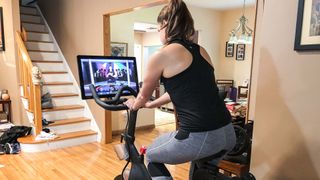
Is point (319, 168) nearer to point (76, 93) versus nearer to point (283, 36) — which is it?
point (283, 36)

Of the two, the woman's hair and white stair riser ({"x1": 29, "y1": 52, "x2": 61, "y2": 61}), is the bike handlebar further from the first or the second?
white stair riser ({"x1": 29, "y1": 52, "x2": 61, "y2": 61})

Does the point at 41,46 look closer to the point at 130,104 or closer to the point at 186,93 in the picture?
the point at 130,104

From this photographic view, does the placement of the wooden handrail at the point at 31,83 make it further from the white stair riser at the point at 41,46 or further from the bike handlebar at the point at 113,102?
the bike handlebar at the point at 113,102

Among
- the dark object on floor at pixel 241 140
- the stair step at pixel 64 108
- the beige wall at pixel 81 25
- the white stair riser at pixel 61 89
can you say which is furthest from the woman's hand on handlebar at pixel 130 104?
Result: the white stair riser at pixel 61 89

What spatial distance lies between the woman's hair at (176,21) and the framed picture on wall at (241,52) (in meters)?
5.17

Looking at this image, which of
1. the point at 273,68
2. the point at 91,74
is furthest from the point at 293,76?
the point at 91,74

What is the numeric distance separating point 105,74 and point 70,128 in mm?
2659

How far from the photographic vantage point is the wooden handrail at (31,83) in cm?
371

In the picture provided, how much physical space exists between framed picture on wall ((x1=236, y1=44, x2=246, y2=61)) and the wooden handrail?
438cm

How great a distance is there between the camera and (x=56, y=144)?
12.8 ft

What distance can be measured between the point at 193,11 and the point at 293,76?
4.80m

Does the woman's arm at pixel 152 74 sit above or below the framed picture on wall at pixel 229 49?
below

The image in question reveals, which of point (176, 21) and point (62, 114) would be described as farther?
point (62, 114)

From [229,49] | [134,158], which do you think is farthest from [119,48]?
[134,158]
